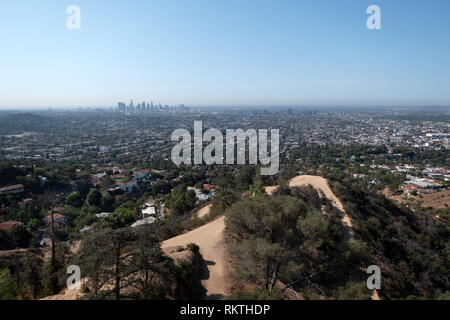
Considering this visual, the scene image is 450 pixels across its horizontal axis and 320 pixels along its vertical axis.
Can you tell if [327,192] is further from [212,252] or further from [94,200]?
Answer: [94,200]

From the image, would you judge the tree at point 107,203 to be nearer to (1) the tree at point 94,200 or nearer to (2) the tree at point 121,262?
(1) the tree at point 94,200

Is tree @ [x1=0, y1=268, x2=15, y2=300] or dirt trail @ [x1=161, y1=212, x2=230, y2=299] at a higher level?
tree @ [x1=0, y1=268, x2=15, y2=300]

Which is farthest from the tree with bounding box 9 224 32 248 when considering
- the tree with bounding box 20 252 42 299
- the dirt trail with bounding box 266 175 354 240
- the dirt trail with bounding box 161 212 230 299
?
the dirt trail with bounding box 266 175 354 240

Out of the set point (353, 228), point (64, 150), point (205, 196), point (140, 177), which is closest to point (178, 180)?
point (140, 177)

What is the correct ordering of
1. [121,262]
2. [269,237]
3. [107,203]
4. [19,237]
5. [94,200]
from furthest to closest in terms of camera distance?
[107,203] < [94,200] < [19,237] < [269,237] < [121,262]

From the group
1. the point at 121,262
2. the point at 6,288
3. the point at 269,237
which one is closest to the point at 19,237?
the point at 6,288

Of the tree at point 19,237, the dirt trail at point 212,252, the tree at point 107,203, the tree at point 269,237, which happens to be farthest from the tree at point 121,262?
the tree at point 107,203

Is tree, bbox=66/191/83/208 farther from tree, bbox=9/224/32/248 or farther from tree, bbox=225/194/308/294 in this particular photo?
tree, bbox=225/194/308/294

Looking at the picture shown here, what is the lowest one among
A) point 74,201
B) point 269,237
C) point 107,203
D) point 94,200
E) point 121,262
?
point 107,203

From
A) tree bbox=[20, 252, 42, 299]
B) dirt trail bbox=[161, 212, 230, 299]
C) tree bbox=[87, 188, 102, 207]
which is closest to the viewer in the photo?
tree bbox=[20, 252, 42, 299]
